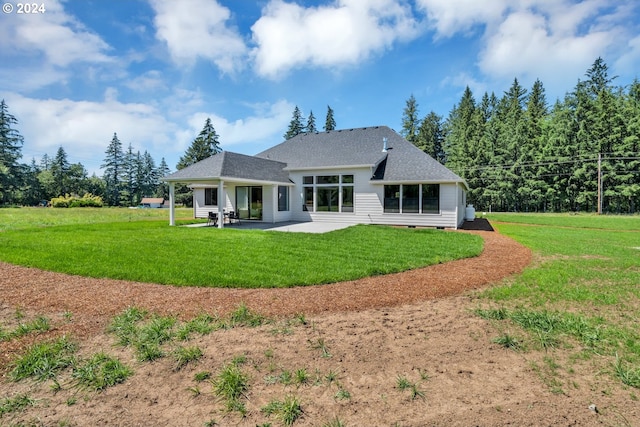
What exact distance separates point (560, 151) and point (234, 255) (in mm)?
38024

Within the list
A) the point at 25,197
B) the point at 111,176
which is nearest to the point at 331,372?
the point at 25,197

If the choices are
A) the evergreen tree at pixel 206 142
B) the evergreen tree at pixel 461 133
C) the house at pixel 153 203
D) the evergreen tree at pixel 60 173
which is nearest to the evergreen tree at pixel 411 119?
the evergreen tree at pixel 461 133

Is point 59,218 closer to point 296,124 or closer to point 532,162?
point 296,124

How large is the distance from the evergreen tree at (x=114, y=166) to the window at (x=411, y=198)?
6274 centimetres

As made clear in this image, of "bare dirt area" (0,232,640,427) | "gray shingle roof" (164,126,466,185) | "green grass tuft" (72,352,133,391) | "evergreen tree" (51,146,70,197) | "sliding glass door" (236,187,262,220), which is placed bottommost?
"bare dirt area" (0,232,640,427)

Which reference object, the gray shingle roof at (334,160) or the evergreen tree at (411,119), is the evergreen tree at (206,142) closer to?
the gray shingle roof at (334,160)

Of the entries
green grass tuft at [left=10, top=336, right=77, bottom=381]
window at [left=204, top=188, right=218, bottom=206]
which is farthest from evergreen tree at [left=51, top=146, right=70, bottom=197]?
green grass tuft at [left=10, top=336, right=77, bottom=381]

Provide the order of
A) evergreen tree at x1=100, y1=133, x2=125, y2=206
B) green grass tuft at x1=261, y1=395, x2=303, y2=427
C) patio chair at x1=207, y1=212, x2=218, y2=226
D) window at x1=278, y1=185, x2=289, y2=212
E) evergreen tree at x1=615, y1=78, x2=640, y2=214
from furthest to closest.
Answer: evergreen tree at x1=100, y1=133, x2=125, y2=206 < evergreen tree at x1=615, y1=78, x2=640, y2=214 < window at x1=278, y1=185, x2=289, y2=212 < patio chair at x1=207, y1=212, x2=218, y2=226 < green grass tuft at x1=261, y1=395, x2=303, y2=427

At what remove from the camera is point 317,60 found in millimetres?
14500

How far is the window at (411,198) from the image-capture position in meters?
15.7

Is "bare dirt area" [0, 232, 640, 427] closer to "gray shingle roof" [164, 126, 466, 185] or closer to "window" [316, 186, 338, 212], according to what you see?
"gray shingle roof" [164, 126, 466, 185]

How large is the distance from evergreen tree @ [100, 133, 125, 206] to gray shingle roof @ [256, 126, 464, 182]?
5413cm

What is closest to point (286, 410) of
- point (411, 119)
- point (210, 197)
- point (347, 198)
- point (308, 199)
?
point (347, 198)

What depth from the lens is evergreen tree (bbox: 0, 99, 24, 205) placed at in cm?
4378
